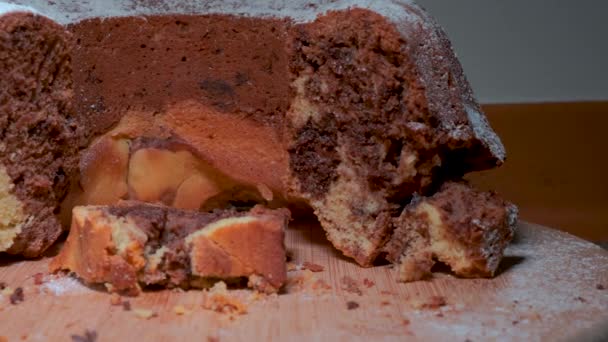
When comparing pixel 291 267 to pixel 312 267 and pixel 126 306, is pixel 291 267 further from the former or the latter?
pixel 126 306

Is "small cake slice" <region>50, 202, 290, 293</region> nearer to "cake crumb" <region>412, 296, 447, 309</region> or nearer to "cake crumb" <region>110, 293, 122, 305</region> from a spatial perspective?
"cake crumb" <region>110, 293, 122, 305</region>

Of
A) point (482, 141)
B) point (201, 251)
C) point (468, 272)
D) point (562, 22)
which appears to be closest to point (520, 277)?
point (468, 272)

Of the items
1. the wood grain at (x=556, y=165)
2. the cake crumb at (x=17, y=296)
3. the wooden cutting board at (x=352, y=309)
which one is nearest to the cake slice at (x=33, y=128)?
the wooden cutting board at (x=352, y=309)

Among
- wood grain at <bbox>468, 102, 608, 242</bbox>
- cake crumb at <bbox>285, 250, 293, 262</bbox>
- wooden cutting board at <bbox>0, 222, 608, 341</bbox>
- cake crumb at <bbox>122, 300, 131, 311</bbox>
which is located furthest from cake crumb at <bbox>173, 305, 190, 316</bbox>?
wood grain at <bbox>468, 102, 608, 242</bbox>

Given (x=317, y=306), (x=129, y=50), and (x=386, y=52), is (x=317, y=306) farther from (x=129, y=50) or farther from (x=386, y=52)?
(x=129, y=50)

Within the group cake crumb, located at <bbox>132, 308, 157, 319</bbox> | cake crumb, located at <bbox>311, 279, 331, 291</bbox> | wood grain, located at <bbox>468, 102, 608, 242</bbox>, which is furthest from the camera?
wood grain, located at <bbox>468, 102, 608, 242</bbox>

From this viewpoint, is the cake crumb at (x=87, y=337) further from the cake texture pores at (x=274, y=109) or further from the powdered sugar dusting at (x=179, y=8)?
the powdered sugar dusting at (x=179, y=8)

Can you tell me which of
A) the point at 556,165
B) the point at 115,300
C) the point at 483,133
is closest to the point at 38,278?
the point at 115,300
